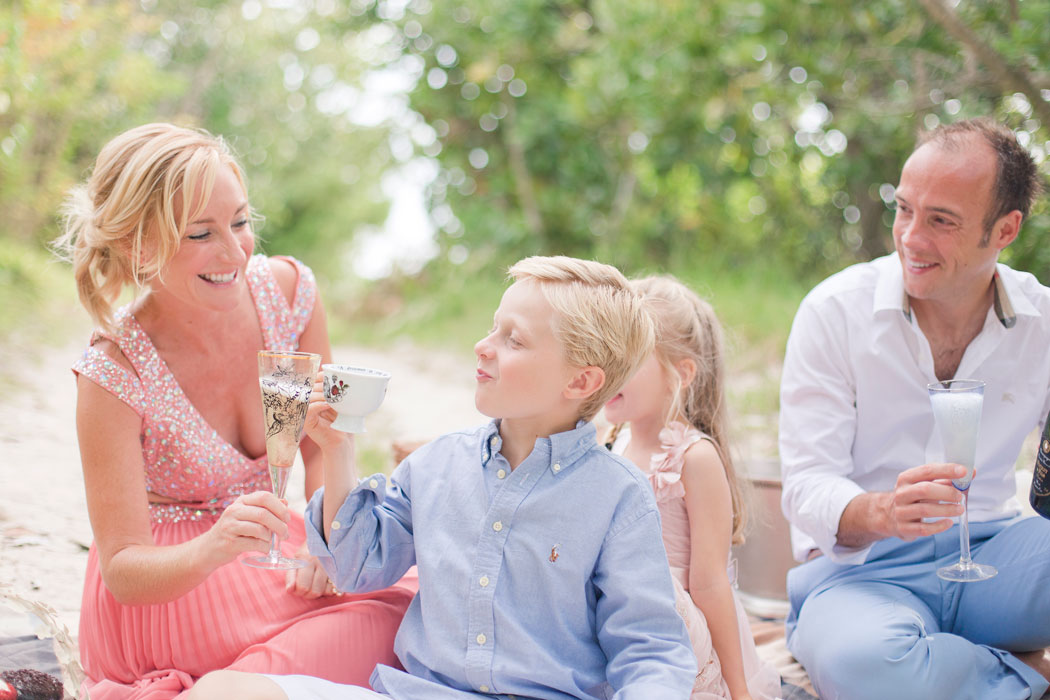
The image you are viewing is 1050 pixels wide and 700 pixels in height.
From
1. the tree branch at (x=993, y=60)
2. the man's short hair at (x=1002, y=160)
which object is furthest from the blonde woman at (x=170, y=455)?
the tree branch at (x=993, y=60)

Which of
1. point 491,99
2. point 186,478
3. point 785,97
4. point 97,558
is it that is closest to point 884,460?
point 186,478

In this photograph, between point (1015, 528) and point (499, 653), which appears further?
point (1015, 528)

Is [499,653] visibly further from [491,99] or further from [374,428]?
[491,99]

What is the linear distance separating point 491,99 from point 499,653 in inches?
337

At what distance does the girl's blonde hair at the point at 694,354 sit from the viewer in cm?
270

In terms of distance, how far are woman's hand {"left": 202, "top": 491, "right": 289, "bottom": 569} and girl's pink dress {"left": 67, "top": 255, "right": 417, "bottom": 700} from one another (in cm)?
33

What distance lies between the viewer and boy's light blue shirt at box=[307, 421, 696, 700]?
2.08 m

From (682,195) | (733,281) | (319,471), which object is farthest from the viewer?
(682,195)

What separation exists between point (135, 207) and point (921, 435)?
93.4 inches

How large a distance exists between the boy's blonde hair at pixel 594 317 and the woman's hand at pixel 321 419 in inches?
19.8

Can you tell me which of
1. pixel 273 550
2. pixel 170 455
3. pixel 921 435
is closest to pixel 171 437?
pixel 170 455

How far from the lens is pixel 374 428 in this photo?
696 centimetres

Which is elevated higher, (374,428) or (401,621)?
(401,621)

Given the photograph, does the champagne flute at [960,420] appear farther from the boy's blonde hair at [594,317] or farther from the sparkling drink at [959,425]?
the boy's blonde hair at [594,317]
